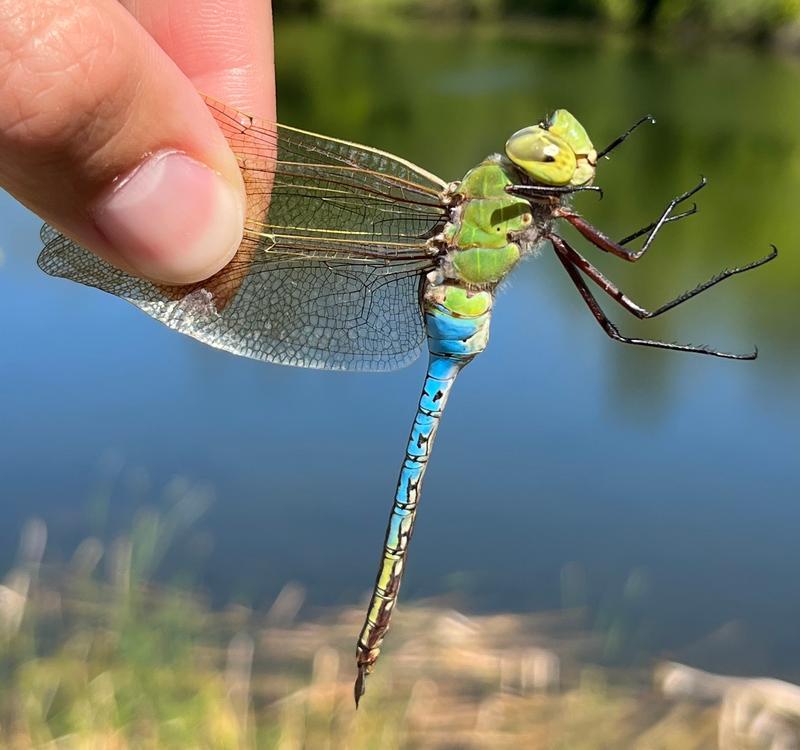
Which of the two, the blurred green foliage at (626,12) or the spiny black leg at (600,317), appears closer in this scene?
the spiny black leg at (600,317)

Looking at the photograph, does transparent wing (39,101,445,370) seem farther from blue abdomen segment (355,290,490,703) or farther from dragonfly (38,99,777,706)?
blue abdomen segment (355,290,490,703)

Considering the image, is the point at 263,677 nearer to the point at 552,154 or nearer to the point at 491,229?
the point at 491,229

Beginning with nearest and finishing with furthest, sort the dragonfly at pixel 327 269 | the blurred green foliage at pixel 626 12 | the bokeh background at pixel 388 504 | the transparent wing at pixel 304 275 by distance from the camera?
1. the dragonfly at pixel 327 269
2. the transparent wing at pixel 304 275
3. the bokeh background at pixel 388 504
4. the blurred green foliage at pixel 626 12

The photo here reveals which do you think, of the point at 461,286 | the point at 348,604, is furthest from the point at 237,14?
the point at 348,604

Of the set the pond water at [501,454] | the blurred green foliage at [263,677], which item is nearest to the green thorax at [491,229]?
the blurred green foliage at [263,677]

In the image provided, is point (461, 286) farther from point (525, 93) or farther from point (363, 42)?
point (363, 42)

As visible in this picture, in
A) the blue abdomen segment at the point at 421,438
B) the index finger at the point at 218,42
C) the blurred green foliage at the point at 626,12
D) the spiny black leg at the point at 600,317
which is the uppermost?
the blurred green foliage at the point at 626,12

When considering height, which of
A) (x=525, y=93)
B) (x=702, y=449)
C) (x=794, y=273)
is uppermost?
(x=525, y=93)

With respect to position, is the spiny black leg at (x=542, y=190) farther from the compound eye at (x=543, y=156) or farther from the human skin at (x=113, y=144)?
the human skin at (x=113, y=144)
